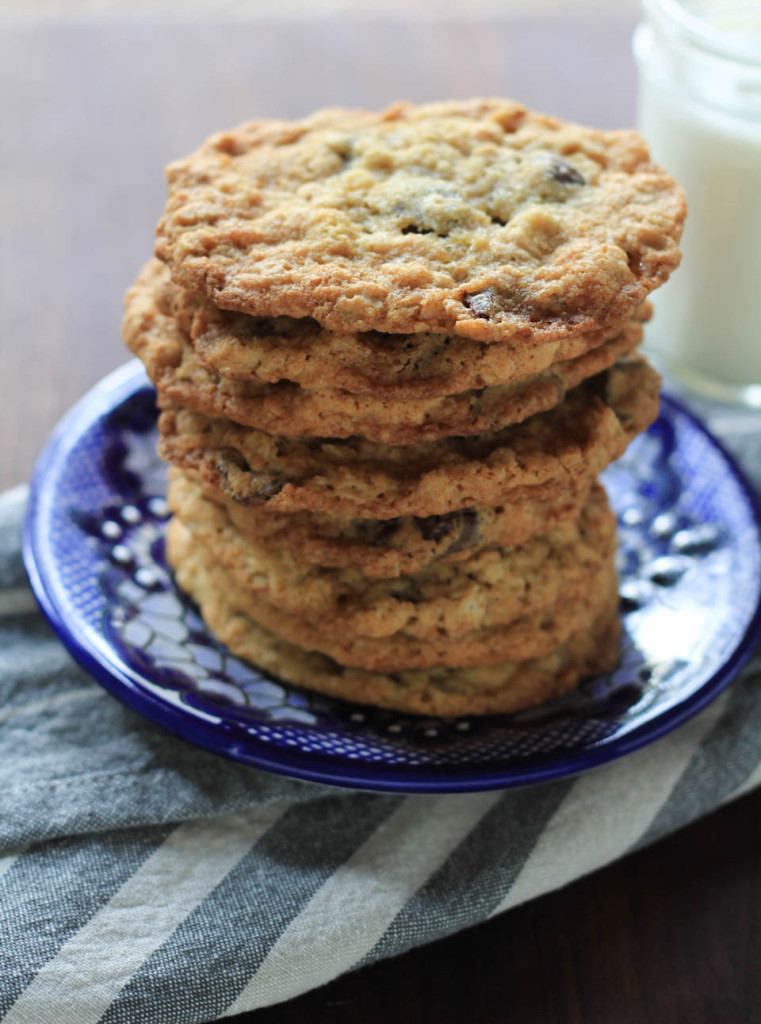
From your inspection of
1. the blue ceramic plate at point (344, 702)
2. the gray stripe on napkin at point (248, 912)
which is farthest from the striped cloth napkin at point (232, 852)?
the blue ceramic plate at point (344, 702)

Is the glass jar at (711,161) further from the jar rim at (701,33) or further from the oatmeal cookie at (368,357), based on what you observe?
the oatmeal cookie at (368,357)

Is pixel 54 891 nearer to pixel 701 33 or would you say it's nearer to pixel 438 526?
pixel 438 526

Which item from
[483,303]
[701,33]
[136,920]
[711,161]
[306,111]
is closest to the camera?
[483,303]

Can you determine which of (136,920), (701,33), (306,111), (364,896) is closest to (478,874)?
(364,896)

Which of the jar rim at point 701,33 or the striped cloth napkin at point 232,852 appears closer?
the striped cloth napkin at point 232,852

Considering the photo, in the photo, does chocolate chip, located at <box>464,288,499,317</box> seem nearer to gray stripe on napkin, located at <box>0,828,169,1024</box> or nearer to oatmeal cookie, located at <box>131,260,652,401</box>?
oatmeal cookie, located at <box>131,260,652,401</box>

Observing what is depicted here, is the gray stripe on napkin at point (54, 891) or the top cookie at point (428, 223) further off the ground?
the top cookie at point (428, 223)
